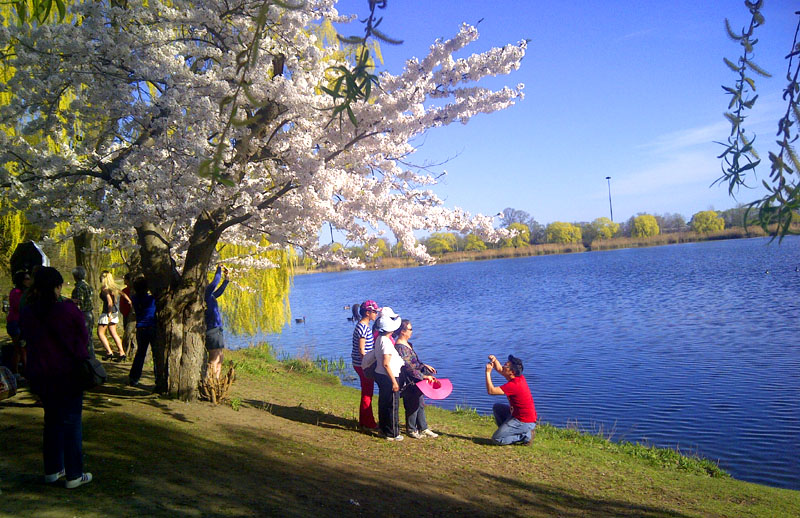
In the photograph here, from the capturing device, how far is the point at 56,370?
16.2 ft

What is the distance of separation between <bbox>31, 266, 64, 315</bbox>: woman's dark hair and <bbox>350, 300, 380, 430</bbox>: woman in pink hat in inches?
158

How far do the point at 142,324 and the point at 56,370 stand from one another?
4558 mm

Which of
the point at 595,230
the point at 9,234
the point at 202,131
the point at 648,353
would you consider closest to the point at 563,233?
the point at 595,230

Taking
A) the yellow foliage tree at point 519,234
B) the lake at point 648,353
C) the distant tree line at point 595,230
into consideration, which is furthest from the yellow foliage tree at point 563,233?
the lake at point 648,353

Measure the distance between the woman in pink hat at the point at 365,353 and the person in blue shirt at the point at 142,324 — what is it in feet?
10.6

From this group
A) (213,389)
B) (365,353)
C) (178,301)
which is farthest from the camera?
(213,389)

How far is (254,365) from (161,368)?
17.7 ft

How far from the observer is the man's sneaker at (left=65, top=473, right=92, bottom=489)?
4943mm

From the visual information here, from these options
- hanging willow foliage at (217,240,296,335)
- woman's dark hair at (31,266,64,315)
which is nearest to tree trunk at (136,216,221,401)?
woman's dark hair at (31,266,64,315)

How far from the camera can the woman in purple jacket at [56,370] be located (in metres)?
4.93

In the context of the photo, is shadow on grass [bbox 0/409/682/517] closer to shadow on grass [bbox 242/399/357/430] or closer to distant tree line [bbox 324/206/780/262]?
shadow on grass [bbox 242/399/357/430]

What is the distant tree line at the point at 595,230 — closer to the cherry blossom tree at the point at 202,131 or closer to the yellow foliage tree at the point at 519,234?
the yellow foliage tree at the point at 519,234

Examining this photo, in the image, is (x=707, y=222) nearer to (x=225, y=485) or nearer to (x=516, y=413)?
(x=516, y=413)

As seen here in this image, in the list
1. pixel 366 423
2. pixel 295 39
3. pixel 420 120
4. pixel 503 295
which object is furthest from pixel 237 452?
pixel 503 295
